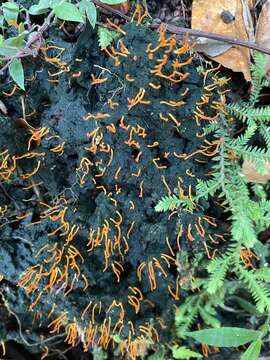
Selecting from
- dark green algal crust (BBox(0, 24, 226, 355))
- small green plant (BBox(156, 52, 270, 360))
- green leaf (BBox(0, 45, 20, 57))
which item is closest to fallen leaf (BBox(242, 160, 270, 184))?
small green plant (BBox(156, 52, 270, 360))

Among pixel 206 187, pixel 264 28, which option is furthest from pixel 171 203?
pixel 264 28

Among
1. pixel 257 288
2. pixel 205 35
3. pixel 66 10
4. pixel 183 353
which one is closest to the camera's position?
pixel 66 10

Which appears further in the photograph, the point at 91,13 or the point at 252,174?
the point at 252,174

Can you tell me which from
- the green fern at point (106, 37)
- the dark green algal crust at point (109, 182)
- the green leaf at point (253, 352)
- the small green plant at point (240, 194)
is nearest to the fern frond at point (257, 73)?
the small green plant at point (240, 194)

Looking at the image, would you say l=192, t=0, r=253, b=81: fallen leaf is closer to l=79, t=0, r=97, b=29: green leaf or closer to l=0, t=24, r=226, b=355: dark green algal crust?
l=0, t=24, r=226, b=355: dark green algal crust

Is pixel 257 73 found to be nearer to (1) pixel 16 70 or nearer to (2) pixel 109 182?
(2) pixel 109 182

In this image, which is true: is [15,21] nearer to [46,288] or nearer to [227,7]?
[227,7]
